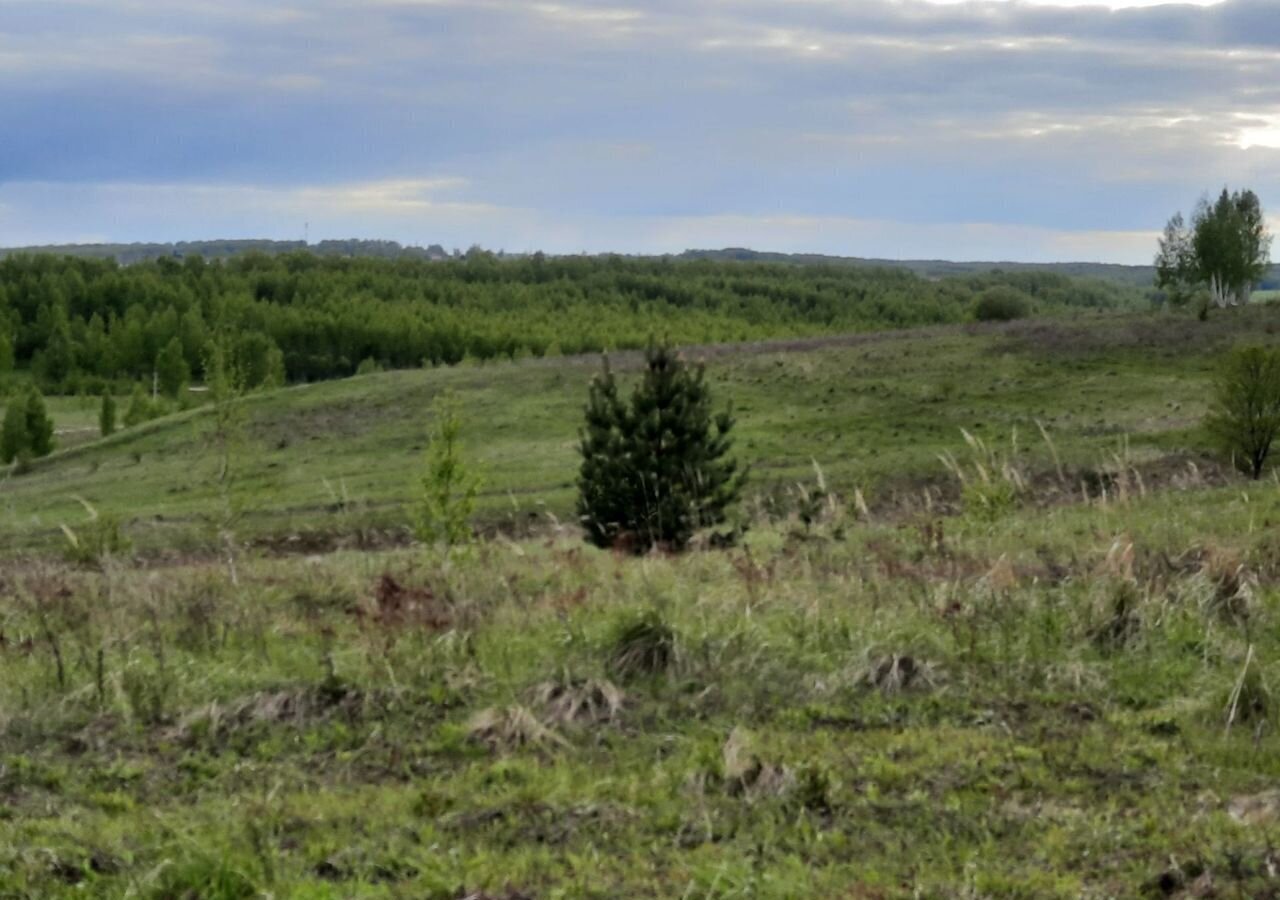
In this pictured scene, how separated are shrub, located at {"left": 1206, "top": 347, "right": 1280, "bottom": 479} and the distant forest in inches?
2769

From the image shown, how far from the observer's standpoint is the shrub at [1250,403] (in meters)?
25.7

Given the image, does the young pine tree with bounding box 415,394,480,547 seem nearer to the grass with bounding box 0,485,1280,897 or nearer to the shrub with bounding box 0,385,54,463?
the grass with bounding box 0,485,1280,897

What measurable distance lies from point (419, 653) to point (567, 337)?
4735 inches

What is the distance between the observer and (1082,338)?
182 ft

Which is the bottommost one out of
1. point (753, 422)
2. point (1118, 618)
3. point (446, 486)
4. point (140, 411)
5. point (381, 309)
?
point (140, 411)

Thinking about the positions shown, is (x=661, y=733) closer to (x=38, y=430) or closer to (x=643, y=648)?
(x=643, y=648)

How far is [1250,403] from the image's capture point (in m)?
26.0

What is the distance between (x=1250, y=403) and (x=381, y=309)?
11412 centimetres

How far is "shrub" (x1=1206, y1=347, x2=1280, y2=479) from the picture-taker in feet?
84.3

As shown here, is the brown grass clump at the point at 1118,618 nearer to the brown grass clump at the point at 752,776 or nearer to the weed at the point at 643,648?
the weed at the point at 643,648

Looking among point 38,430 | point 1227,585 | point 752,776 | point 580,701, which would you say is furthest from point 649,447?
point 38,430

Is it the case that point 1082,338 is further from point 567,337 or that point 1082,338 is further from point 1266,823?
point 567,337

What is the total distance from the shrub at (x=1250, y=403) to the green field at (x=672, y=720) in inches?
538

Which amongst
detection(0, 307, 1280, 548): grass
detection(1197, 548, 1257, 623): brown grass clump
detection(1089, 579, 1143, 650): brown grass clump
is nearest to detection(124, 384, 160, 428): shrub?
detection(0, 307, 1280, 548): grass
